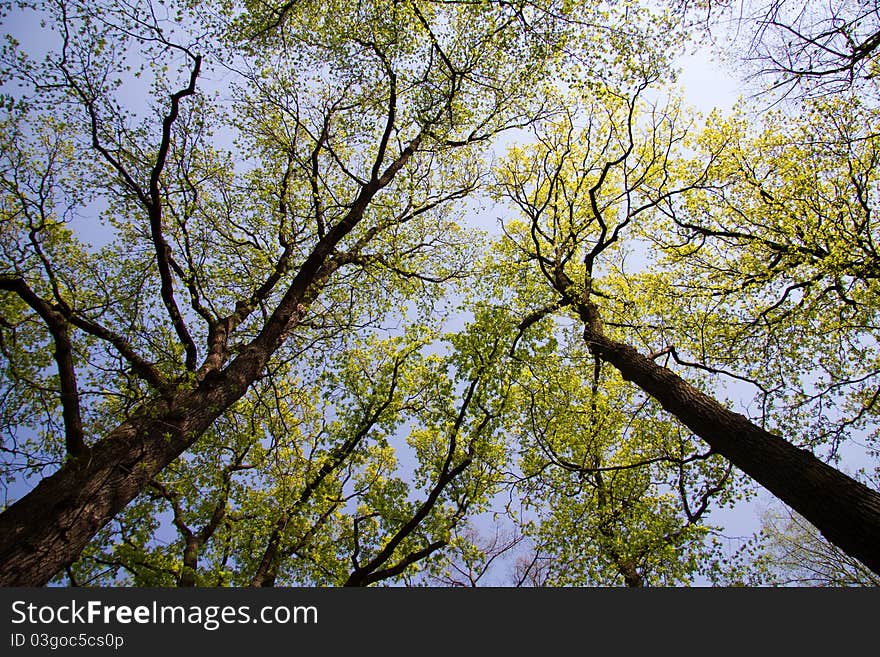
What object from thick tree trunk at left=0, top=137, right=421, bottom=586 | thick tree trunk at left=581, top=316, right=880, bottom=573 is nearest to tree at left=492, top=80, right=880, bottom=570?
thick tree trunk at left=581, top=316, right=880, bottom=573

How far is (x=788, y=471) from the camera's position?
15.2 feet

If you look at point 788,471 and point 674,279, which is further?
point 674,279

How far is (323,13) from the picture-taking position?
314 inches

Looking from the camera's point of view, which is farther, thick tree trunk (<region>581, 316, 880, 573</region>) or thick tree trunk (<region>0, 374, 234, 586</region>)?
thick tree trunk (<region>581, 316, 880, 573</region>)

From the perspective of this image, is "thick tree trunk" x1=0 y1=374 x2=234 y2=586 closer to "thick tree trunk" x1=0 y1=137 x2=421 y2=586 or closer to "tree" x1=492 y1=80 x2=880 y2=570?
"thick tree trunk" x1=0 y1=137 x2=421 y2=586

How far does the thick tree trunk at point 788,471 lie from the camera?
3.94m

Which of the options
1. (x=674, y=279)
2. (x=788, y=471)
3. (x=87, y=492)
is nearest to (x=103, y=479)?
(x=87, y=492)

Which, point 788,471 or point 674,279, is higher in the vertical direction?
point 674,279

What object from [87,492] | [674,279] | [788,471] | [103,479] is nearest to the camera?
[87,492]

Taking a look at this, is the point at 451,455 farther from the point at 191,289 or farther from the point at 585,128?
the point at 585,128

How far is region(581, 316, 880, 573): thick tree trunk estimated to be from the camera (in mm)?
3941

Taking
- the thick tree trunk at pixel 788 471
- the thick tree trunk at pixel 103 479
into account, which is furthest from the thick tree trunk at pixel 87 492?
the thick tree trunk at pixel 788 471

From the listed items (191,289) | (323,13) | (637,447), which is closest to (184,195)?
(191,289)

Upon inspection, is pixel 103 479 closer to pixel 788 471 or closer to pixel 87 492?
pixel 87 492
